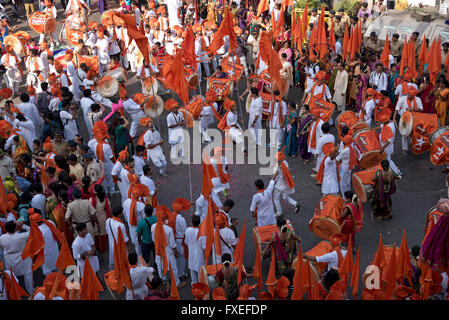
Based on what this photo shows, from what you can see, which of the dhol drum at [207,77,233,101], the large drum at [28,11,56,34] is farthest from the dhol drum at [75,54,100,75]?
the large drum at [28,11,56,34]

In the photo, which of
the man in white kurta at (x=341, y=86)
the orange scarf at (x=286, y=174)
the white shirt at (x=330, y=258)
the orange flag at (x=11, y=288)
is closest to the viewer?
the orange flag at (x=11, y=288)

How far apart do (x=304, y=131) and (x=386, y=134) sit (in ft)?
5.62

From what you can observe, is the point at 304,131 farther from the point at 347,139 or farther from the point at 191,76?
the point at 191,76

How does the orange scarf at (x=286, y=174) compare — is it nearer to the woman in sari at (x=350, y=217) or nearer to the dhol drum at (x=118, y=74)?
the woman in sari at (x=350, y=217)

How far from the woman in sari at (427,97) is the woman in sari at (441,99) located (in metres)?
0.11

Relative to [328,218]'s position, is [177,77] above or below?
above

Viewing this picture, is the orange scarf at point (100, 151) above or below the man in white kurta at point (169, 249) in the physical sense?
above

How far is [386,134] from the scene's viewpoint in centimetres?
1093

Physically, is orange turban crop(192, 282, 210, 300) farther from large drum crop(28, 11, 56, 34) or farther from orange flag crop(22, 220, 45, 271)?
large drum crop(28, 11, 56, 34)

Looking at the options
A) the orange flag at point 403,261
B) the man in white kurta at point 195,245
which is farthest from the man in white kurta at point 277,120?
the orange flag at point 403,261

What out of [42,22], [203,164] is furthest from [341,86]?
[42,22]

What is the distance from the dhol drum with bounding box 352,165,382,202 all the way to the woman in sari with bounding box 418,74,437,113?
3.03 meters

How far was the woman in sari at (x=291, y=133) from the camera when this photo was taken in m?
12.1

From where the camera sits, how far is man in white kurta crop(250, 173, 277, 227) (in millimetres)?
9430
